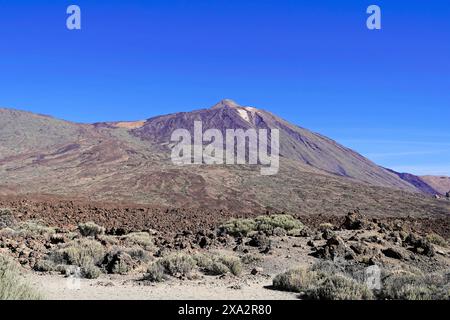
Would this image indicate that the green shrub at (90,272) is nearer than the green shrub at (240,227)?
Yes

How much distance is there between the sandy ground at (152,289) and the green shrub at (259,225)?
24.9ft

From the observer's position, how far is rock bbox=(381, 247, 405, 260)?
47.9 feet

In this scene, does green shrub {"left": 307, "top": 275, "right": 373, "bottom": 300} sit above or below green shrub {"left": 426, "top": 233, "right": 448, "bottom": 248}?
below

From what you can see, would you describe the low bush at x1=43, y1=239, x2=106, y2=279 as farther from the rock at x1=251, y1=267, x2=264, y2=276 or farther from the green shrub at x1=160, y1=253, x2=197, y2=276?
the rock at x1=251, y1=267, x2=264, y2=276

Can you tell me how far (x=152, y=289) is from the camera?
940 cm

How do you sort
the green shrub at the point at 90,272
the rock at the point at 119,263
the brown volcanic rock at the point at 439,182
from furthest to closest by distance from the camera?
the brown volcanic rock at the point at 439,182
the rock at the point at 119,263
the green shrub at the point at 90,272

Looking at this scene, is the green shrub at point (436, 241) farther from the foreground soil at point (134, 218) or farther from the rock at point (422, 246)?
the foreground soil at point (134, 218)

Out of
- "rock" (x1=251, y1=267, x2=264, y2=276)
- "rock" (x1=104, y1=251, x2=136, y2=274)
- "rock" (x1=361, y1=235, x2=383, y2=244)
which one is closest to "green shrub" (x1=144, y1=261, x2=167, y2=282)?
"rock" (x1=104, y1=251, x2=136, y2=274)

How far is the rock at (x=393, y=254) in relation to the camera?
14591 mm

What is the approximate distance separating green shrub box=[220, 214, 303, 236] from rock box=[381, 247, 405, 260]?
14.3ft

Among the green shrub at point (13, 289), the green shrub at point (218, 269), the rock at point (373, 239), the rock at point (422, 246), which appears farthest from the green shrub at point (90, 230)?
the rock at point (422, 246)

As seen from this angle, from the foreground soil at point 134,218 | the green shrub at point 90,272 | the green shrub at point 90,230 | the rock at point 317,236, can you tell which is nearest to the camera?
the green shrub at point 90,272

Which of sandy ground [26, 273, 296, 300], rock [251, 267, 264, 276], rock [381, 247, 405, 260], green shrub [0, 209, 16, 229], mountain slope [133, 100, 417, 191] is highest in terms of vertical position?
mountain slope [133, 100, 417, 191]
